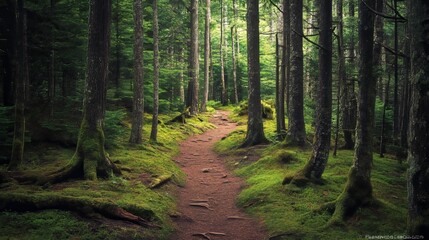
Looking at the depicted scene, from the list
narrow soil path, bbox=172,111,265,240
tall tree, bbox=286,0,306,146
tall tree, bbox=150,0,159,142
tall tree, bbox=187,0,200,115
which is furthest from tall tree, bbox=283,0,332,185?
tall tree, bbox=187,0,200,115

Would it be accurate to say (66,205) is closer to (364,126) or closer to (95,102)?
(95,102)

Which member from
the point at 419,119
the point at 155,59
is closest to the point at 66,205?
the point at 419,119

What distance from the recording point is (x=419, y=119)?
4.22 metres

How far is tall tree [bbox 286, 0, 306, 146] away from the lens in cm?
1266

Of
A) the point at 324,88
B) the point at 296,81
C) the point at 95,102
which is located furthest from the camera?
the point at 296,81

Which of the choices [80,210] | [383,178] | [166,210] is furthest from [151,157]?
[383,178]

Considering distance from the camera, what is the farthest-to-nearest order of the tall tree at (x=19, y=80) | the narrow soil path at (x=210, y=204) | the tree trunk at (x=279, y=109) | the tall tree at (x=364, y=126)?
1. the tree trunk at (x=279, y=109)
2. the tall tree at (x=19, y=80)
3. the narrow soil path at (x=210, y=204)
4. the tall tree at (x=364, y=126)

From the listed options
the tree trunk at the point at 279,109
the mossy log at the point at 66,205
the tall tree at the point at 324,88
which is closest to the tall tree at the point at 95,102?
the mossy log at the point at 66,205

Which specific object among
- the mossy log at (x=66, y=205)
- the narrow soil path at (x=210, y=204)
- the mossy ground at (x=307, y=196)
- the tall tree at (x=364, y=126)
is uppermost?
the tall tree at (x=364, y=126)

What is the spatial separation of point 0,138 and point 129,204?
5.14 metres

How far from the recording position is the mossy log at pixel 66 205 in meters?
6.00

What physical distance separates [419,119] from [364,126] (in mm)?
2575

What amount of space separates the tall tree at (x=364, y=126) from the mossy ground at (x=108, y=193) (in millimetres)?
3933

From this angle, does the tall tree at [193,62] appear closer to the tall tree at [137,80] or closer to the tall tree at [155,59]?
the tall tree at [155,59]
